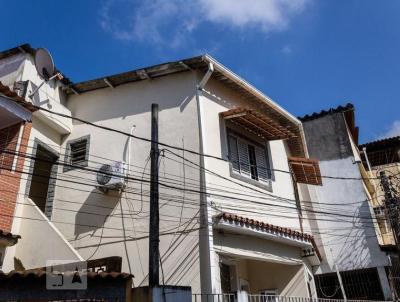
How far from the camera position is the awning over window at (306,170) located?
13026 millimetres

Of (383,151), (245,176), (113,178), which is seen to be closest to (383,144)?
(383,151)

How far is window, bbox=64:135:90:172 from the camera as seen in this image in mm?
11172

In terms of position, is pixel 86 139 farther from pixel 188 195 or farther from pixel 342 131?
pixel 342 131

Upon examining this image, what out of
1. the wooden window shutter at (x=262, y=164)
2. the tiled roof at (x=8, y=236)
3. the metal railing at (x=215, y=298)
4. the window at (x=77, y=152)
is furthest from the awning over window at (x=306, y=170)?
the tiled roof at (x=8, y=236)

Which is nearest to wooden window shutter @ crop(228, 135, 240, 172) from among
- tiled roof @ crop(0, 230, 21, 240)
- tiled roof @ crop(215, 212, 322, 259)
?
tiled roof @ crop(215, 212, 322, 259)

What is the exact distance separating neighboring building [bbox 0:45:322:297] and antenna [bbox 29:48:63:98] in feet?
0.85

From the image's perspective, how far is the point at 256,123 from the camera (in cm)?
1134

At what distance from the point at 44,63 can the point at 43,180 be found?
347cm

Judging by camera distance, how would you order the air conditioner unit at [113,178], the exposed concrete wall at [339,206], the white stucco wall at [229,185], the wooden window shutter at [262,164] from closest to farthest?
the white stucco wall at [229,185] → the air conditioner unit at [113,178] → the wooden window shutter at [262,164] → the exposed concrete wall at [339,206]

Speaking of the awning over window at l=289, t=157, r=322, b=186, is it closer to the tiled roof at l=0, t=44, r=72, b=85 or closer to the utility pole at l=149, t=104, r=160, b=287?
the utility pole at l=149, t=104, r=160, b=287

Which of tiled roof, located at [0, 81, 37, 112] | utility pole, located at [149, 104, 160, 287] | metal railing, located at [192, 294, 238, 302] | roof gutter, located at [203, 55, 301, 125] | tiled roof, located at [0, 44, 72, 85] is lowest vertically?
metal railing, located at [192, 294, 238, 302]

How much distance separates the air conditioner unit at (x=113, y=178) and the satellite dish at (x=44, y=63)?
3387 millimetres

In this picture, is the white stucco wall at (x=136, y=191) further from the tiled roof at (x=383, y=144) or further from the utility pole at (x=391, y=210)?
the tiled roof at (x=383, y=144)

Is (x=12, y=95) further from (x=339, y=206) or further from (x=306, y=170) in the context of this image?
(x=339, y=206)
